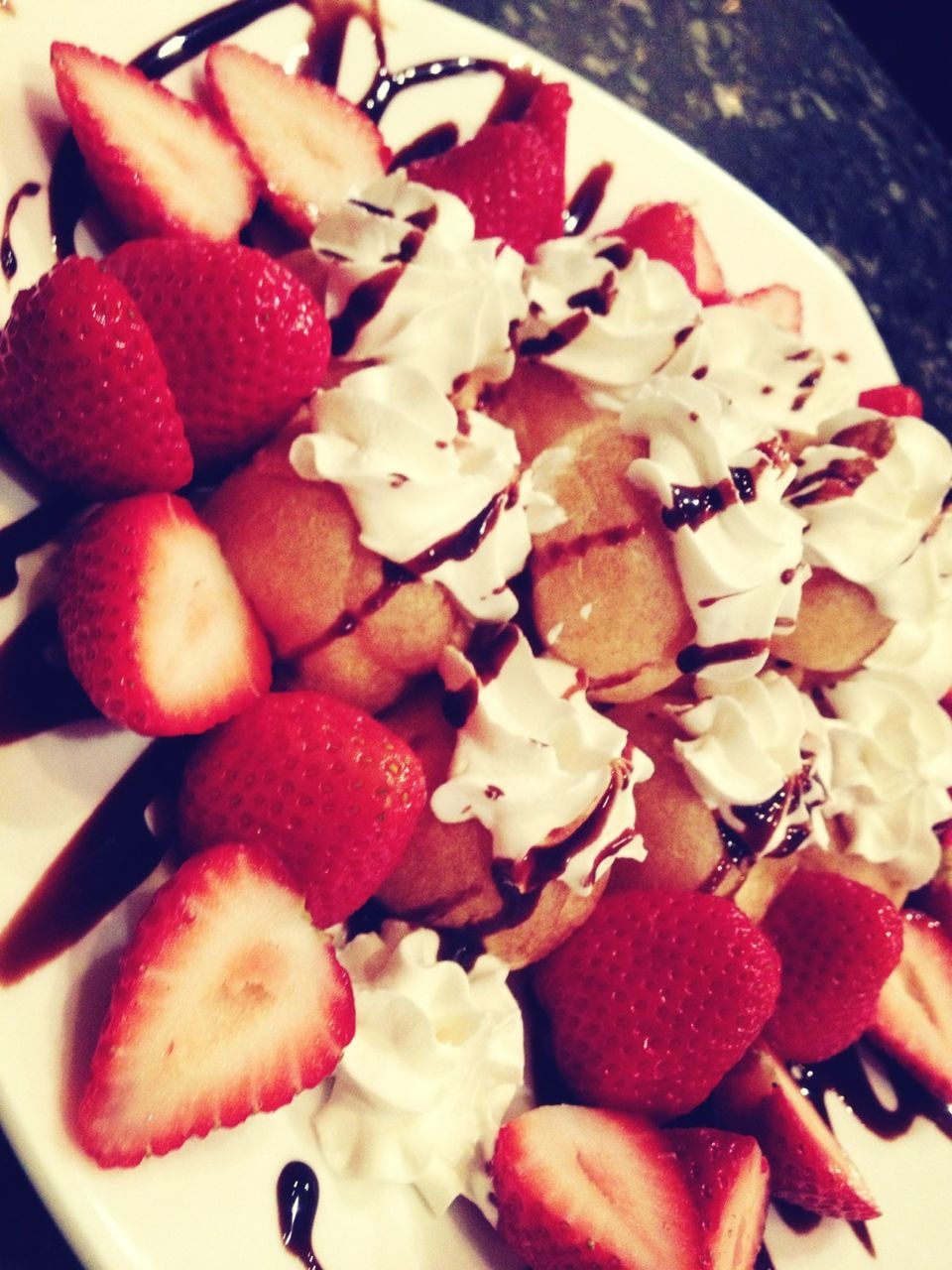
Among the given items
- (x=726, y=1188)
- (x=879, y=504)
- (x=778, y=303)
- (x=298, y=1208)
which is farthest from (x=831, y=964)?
(x=778, y=303)

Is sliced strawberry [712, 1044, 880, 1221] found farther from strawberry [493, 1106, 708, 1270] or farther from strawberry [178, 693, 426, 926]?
strawberry [178, 693, 426, 926]

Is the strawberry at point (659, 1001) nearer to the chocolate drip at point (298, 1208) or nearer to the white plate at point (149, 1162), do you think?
the white plate at point (149, 1162)

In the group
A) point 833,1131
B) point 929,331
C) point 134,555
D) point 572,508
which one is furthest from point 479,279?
point 929,331

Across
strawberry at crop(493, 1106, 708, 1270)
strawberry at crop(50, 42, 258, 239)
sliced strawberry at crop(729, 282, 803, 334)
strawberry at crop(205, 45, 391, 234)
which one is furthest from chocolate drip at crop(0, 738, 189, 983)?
sliced strawberry at crop(729, 282, 803, 334)

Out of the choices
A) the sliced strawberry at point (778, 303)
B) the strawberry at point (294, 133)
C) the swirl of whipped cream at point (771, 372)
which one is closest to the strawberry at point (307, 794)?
the strawberry at point (294, 133)

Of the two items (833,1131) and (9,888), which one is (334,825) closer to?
(9,888)

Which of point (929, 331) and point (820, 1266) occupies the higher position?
point (929, 331)

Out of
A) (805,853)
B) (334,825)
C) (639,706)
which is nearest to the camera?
(334,825)
